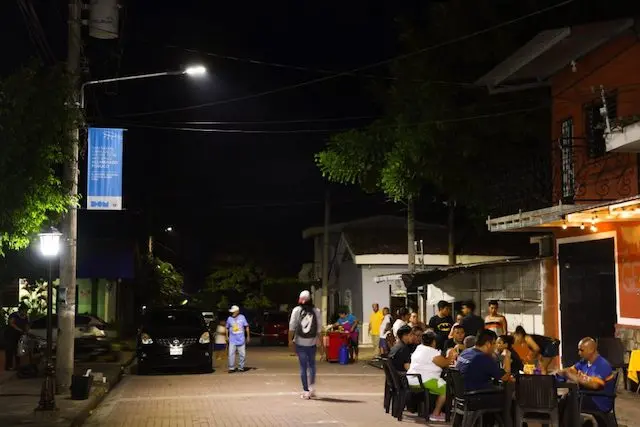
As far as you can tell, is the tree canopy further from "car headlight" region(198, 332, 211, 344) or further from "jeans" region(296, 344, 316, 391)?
"jeans" region(296, 344, 316, 391)

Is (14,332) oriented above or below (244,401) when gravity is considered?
above

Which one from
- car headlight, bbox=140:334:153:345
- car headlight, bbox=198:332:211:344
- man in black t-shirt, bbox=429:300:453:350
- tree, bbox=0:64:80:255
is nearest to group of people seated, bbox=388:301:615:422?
man in black t-shirt, bbox=429:300:453:350

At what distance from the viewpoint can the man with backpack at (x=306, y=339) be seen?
15188mm

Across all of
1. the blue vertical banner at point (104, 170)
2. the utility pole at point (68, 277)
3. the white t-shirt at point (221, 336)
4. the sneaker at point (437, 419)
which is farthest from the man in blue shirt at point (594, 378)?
the white t-shirt at point (221, 336)

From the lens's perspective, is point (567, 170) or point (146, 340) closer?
point (567, 170)

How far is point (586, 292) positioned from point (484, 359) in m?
8.50

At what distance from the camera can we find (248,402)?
48.8ft

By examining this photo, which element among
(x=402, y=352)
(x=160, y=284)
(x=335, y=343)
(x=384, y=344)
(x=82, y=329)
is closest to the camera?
(x=402, y=352)

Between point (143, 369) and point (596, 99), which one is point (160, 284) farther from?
point (596, 99)

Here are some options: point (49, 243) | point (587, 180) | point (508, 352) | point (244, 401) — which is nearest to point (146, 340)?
point (244, 401)

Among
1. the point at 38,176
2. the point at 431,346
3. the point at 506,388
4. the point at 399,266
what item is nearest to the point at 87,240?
the point at 399,266

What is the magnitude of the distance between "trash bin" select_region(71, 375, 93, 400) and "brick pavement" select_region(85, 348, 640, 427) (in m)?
0.40

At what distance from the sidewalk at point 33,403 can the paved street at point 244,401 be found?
9.5 inches

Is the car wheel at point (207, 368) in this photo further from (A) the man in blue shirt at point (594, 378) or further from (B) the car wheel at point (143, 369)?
(A) the man in blue shirt at point (594, 378)
